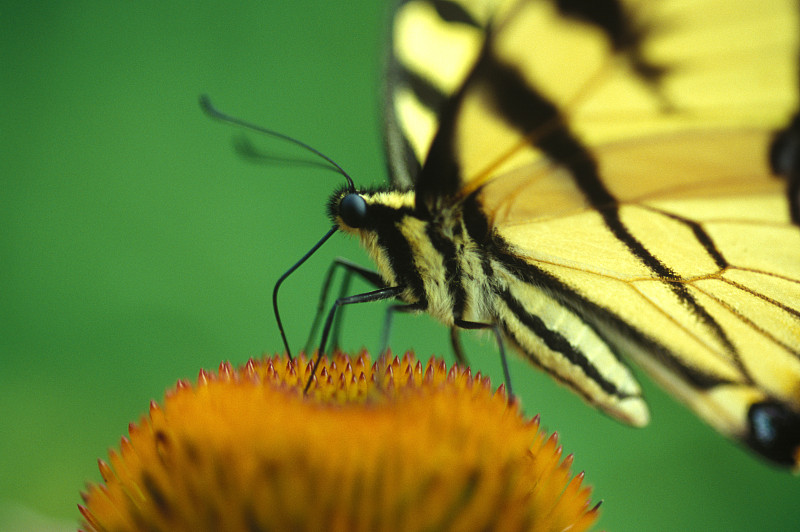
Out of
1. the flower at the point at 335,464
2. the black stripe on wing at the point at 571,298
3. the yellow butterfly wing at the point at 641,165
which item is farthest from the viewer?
the black stripe on wing at the point at 571,298

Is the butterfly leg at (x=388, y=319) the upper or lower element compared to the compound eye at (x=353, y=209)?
lower

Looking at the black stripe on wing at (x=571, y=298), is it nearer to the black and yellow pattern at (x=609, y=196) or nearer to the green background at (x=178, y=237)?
the black and yellow pattern at (x=609, y=196)

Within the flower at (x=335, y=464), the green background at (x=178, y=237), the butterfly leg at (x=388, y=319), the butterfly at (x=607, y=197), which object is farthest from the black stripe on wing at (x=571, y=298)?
the green background at (x=178, y=237)

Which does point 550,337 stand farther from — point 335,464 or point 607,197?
point 335,464

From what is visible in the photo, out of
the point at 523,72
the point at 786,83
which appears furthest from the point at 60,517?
the point at 786,83

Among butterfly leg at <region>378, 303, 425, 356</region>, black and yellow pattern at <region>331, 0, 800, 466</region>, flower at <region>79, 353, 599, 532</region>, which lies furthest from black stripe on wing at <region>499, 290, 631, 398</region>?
flower at <region>79, 353, 599, 532</region>

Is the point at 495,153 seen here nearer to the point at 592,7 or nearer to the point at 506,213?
the point at 506,213
